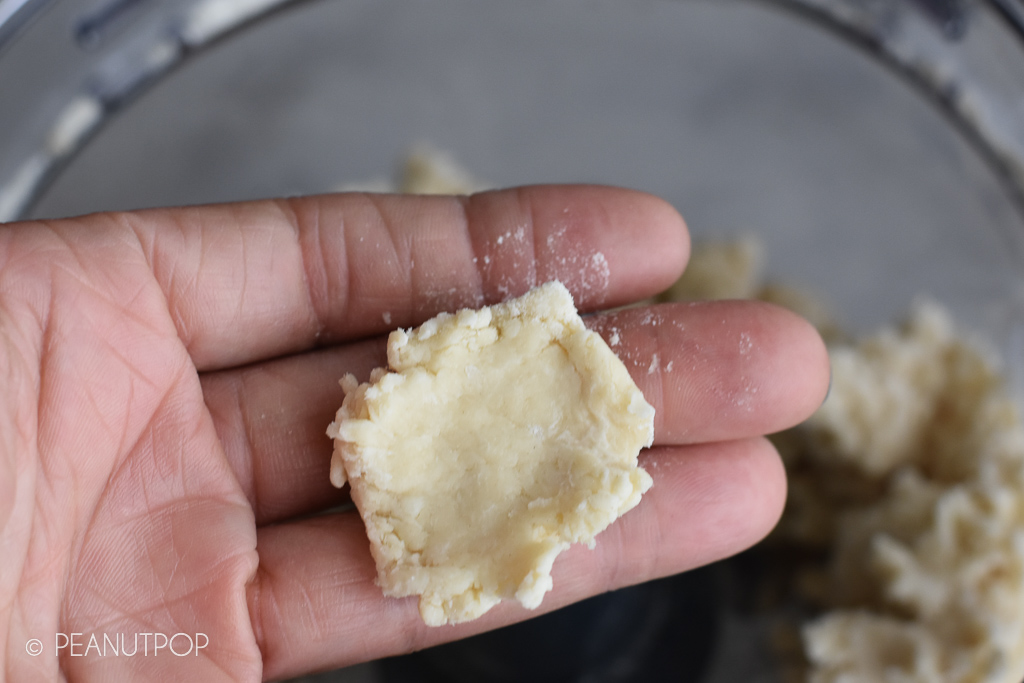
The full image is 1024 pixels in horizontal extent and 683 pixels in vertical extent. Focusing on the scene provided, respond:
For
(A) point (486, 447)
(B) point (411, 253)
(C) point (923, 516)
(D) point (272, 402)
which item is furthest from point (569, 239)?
(C) point (923, 516)

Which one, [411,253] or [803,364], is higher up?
[803,364]

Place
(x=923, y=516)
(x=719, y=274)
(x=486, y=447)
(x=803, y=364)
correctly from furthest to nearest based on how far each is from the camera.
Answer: (x=719, y=274)
(x=923, y=516)
(x=803, y=364)
(x=486, y=447)

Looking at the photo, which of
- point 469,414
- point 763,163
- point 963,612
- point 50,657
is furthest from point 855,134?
point 50,657

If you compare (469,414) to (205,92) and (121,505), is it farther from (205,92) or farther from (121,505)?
(205,92)

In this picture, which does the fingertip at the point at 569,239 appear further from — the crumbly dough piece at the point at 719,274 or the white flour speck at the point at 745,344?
the crumbly dough piece at the point at 719,274

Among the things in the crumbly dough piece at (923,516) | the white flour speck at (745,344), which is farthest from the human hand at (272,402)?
the crumbly dough piece at (923,516)

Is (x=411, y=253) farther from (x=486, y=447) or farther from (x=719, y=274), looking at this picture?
(x=719, y=274)

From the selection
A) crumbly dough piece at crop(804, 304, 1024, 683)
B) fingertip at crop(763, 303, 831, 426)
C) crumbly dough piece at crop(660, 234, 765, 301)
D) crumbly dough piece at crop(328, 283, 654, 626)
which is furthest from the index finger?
crumbly dough piece at crop(804, 304, 1024, 683)
